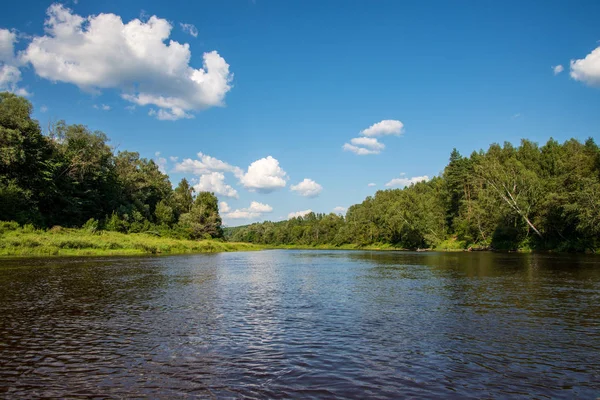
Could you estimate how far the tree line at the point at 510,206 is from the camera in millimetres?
68125

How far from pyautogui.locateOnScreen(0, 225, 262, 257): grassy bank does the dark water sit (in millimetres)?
34813

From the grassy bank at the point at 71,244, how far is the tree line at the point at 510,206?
73.7 metres

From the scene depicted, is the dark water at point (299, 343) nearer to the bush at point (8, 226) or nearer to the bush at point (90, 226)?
the bush at point (8, 226)

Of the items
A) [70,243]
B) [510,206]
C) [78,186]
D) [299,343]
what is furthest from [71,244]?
[510,206]

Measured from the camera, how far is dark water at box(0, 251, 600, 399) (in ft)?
29.3

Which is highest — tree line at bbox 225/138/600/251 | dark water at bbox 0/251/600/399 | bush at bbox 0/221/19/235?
tree line at bbox 225/138/600/251

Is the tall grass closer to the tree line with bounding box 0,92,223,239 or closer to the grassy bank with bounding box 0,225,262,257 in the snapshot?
the grassy bank with bounding box 0,225,262,257

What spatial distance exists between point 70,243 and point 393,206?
388 ft

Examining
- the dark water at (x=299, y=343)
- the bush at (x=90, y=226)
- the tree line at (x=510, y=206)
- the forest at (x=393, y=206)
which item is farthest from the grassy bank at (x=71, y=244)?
the tree line at (x=510, y=206)

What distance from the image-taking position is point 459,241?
111 m

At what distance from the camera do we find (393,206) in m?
152

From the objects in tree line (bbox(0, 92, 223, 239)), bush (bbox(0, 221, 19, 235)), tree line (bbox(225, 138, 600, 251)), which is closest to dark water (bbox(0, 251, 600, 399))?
bush (bbox(0, 221, 19, 235))

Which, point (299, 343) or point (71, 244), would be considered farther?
point (71, 244)

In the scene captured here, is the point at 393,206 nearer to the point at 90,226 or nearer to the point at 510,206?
the point at 510,206
